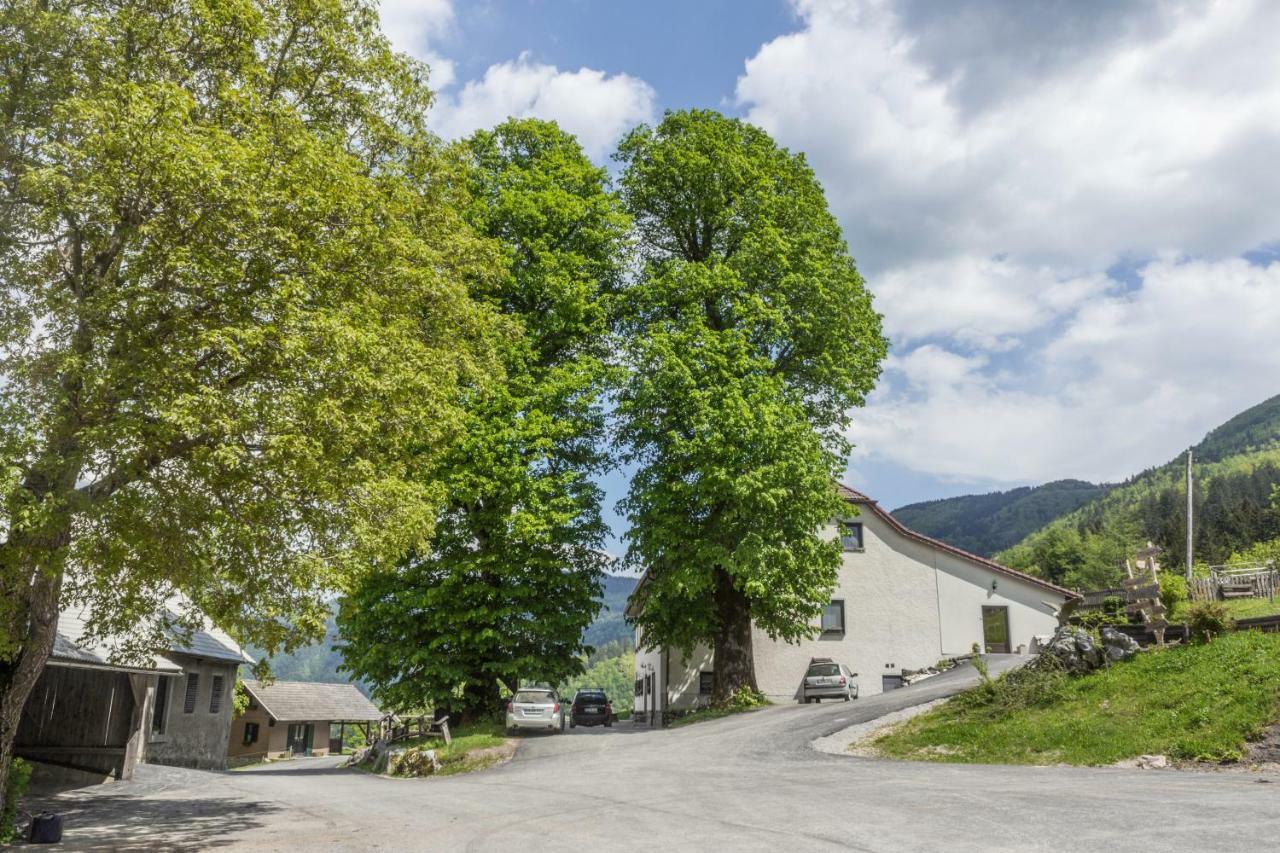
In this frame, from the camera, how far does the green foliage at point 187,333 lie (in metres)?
10.3

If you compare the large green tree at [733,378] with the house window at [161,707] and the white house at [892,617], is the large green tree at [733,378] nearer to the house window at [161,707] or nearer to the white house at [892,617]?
the white house at [892,617]

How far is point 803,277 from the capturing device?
90.9 feet

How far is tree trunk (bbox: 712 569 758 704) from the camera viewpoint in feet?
92.8

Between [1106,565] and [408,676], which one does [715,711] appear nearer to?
[408,676]

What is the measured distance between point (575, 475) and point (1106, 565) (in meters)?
83.3

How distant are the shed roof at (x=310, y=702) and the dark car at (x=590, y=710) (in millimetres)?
26013

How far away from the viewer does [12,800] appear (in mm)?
11758

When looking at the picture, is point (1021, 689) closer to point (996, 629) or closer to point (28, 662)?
point (28, 662)

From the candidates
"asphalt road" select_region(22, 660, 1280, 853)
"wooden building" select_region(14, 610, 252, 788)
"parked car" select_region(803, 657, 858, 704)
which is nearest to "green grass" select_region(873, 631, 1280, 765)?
"asphalt road" select_region(22, 660, 1280, 853)

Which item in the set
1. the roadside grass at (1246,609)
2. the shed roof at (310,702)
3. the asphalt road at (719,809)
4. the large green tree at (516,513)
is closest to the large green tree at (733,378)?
the large green tree at (516,513)

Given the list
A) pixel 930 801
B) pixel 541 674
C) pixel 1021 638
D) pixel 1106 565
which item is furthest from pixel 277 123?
pixel 1106 565

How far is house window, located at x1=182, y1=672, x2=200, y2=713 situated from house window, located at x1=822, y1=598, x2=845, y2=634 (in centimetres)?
2410

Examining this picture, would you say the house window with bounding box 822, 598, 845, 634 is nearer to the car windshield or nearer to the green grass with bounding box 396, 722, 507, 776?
the car windshield

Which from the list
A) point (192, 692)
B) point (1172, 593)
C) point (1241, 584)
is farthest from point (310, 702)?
point (1172, 593)
